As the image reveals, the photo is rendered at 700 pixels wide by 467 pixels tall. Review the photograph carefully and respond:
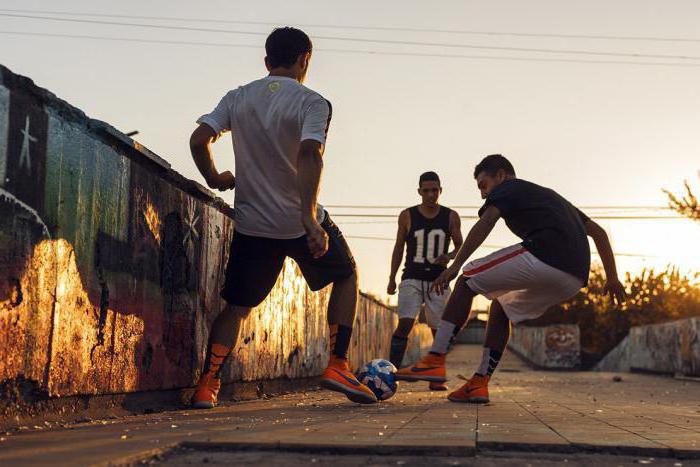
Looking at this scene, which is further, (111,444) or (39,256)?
(39,256)

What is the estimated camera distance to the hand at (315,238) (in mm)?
4840

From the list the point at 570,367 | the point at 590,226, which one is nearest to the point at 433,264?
the point at 590,226

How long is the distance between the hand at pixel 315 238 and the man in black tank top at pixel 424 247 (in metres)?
4.63

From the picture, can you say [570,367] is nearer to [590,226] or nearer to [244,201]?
[590,226]

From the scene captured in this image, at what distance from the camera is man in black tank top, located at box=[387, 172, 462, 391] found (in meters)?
9.48

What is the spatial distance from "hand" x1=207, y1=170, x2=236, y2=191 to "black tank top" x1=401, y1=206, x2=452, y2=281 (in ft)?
14.0

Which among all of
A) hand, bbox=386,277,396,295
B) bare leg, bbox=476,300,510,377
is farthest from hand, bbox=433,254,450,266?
bare leg, bbox=476,300,510,377

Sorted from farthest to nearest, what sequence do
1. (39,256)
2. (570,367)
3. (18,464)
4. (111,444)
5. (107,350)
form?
(570,367) → (107,350) → (39,256) → (111,444) → (18,464)

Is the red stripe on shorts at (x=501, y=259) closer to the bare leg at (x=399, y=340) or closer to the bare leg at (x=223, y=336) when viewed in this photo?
the bare leg at (x=223, y=336)

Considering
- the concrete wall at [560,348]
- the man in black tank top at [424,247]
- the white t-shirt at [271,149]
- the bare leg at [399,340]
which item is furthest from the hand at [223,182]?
the concrete wall at [560,348]

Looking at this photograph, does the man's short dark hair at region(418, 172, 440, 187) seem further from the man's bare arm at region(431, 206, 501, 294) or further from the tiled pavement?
the tiled pavement

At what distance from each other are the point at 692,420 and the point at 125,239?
10.9ft

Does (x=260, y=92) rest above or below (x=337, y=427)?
above

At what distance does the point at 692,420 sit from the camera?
501cm
